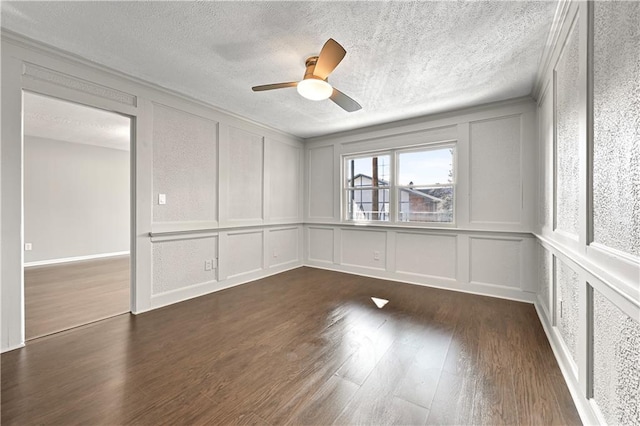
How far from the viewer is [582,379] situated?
1.51 metres

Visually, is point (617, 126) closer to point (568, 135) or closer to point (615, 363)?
point (568, 135)

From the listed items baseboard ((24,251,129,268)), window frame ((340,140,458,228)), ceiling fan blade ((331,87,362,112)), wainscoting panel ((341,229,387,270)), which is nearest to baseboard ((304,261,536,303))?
wainscoting panel ((341,229,387,270))

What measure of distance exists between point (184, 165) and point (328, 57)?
2.36 m

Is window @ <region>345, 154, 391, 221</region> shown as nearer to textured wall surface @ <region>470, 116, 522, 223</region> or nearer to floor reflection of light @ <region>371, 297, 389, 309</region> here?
textured wall surface @ <region>470, 116, 522, 223</region>

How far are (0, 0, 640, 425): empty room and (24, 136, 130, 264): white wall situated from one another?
2.08ft

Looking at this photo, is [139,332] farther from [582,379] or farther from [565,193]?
[565,193]

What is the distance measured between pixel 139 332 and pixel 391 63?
350 centimetres

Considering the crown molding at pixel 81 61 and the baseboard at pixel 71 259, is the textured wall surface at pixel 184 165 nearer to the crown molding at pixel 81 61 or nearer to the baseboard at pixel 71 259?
the crown molding at pixel 81 61

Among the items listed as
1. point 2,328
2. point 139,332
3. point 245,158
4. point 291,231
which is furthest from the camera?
point 291,231

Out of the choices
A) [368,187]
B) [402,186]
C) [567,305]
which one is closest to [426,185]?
[402,186]

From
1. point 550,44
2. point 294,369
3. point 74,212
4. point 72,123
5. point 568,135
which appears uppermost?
point 72,123

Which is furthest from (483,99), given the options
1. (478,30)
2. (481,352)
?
(481,352)

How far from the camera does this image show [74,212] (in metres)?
5.88

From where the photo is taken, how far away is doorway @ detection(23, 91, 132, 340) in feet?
11.2
